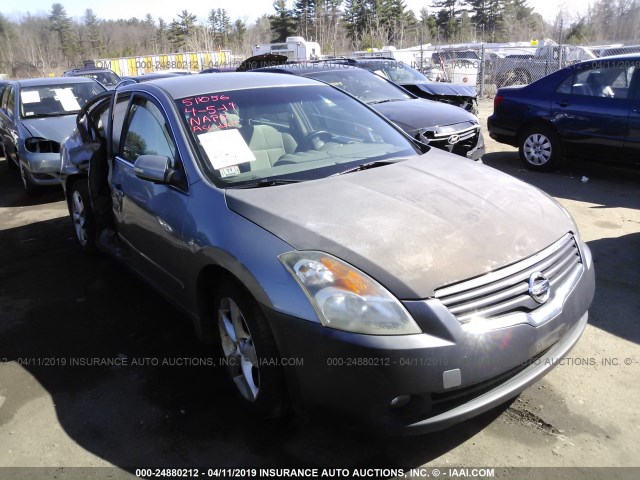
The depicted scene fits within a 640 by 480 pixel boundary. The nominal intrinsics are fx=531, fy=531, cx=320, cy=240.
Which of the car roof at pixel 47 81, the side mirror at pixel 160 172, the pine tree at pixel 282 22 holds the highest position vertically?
the pine tree at pixel 282 22

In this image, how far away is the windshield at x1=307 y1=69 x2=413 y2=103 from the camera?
7.72 metres

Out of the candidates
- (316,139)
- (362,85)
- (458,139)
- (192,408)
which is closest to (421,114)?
(458,139)

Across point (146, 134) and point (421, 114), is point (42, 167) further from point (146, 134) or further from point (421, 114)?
point (421, 114)

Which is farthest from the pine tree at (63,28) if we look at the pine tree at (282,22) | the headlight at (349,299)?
the headlight at (349,299)

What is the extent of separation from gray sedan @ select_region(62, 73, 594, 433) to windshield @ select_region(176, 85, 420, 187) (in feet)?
0.05

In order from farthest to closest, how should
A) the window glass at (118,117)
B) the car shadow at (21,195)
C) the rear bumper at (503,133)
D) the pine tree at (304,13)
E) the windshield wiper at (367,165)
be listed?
the pine tree at (304,13)
the rear bumper at (503,133)
the car shadow at (21,195)
the window glass at (118,117)
the windshield wiper at (367,165)

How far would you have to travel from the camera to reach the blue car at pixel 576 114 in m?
6.70

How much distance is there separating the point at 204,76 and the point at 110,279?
200cm

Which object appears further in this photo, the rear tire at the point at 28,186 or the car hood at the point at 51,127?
the rear tire at the point at 28,186

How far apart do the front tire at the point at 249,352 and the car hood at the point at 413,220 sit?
40 cm

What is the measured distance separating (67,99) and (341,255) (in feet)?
26.1

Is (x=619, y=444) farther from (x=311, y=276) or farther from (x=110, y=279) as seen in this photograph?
(x=110, y=279)

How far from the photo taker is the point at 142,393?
3.04m

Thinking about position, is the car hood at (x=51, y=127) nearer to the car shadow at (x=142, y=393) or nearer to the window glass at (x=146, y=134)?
the car shadow at (x=142, y=393)
